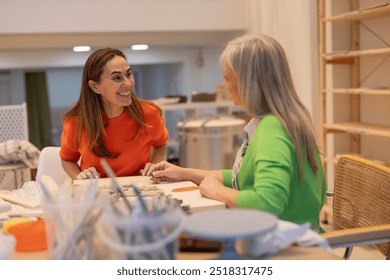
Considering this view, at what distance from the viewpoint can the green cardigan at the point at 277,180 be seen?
140 cm

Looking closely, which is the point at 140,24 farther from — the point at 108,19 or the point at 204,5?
the point at 204,5

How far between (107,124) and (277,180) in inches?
46.6

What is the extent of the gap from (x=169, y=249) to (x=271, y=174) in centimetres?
51

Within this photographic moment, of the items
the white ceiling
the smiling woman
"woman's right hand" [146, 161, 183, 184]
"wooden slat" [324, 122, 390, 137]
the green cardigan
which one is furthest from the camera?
the white ceiling

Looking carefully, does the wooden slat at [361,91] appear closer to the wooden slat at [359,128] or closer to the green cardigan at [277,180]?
the wooden slat at [359,128]

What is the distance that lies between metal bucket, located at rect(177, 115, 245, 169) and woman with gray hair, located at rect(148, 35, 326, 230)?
3213 mm

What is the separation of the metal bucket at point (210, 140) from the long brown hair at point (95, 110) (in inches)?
95.5

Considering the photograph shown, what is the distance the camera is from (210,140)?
4934mm

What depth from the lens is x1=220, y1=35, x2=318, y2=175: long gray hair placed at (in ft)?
5.07

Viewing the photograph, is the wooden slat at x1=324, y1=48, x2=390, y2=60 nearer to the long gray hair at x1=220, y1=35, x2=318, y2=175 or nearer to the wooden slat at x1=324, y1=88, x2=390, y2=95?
the wooden slat at x1=324, y1=88, x2=390, y2=95

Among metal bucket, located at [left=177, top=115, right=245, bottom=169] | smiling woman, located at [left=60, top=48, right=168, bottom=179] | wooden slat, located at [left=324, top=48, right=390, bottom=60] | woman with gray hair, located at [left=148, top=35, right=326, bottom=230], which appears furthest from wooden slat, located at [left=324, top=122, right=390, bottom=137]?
woman with gray hair, located at [left=148, top=35, right=326, bottom=230]

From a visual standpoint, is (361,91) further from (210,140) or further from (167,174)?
(167,174)

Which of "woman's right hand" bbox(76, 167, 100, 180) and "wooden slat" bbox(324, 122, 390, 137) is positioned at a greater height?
"woman's right hand" bbox(76, 167, 100, 180)

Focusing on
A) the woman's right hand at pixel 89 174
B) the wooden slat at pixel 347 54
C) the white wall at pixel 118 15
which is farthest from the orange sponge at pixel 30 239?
the white wall at pixel 118 15
